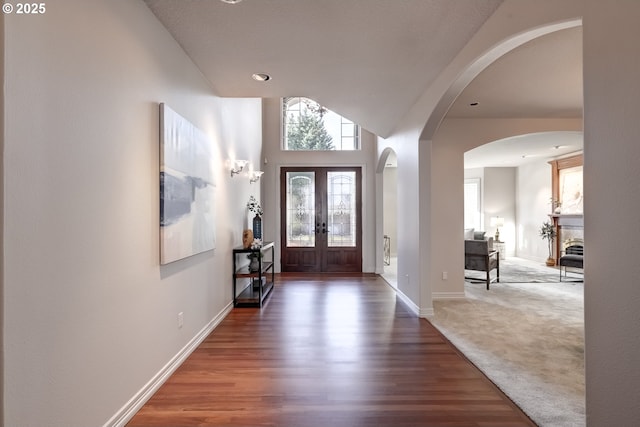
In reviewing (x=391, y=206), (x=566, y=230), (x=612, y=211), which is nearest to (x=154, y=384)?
(x=612, y=211)

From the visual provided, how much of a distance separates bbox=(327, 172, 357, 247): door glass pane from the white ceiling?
2.92 metres

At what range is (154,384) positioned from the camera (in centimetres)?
224

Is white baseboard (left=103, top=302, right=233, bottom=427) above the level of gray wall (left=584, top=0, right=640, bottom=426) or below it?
below

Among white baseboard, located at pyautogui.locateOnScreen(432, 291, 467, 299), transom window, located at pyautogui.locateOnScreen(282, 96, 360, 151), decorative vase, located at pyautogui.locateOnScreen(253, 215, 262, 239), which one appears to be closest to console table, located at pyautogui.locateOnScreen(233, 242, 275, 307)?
decorative vase, located at pyautogui.locateOnScreen(253, 215, 262, 239)

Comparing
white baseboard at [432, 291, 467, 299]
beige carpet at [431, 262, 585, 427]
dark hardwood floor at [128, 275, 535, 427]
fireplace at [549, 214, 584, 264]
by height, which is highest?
fireplace at [549, 214, 584, 264]

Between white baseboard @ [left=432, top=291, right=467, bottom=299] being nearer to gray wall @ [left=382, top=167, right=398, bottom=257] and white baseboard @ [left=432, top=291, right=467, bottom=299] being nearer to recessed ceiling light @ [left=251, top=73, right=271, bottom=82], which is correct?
recessed ceiling light @ [left=251, top=73, right=271, bottom=82]

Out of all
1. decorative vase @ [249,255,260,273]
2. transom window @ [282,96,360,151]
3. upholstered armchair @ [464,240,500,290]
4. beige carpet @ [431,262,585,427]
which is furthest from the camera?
transom window @ [282,96,360,151]

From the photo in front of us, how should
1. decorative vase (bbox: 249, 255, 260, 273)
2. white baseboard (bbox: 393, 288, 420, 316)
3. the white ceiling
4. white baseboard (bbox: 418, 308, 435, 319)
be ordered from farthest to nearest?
1. decorative vase (bbox: 249, 255, 260, 273)
2. white baseboard (bbox: 393, 288, 420, 316)
3. white baseboard (bbox: 418, 308, 435, 319)
4. the white ceiling

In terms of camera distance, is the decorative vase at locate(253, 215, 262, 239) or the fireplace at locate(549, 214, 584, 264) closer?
the decorative vase at locate(253, 215, 262, 239)

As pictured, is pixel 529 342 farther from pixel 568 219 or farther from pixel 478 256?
pixel 568 219

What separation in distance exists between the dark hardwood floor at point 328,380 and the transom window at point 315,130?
4.44m

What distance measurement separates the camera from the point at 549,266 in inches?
308

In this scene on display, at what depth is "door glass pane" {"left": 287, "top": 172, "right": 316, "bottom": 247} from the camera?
7.13 metres

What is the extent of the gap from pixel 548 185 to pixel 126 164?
974 centimetres
